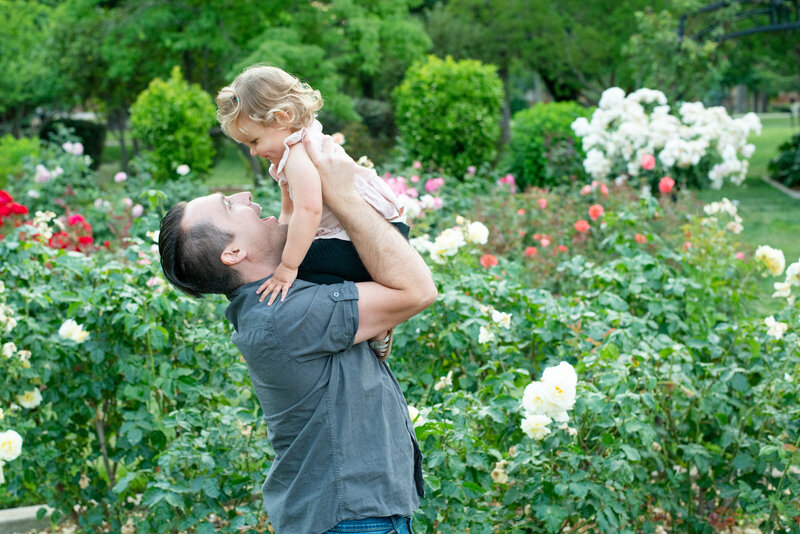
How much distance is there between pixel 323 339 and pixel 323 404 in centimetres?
14

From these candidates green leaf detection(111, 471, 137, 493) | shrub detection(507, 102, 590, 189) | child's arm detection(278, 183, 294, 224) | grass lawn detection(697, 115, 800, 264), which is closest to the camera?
child's arm detection(278, 183, 294, 224)

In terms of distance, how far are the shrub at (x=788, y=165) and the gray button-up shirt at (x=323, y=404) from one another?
1318 centimetres

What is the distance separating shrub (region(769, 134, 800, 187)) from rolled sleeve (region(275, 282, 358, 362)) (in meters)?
13.2

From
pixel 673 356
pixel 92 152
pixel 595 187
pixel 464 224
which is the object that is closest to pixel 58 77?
pixel 92 152

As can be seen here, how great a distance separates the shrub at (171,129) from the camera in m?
9.24

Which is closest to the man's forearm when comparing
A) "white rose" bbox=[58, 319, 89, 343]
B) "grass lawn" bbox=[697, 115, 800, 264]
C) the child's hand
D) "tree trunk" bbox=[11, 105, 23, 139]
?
the child's hand

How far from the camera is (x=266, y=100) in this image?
157cm

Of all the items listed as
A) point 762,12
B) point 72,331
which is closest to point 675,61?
point 762,12

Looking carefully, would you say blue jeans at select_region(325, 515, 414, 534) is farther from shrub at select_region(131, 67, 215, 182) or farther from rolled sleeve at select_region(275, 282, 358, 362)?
shrub at select_region(131, 67, 215, 182)

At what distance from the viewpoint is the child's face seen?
5.33 feet

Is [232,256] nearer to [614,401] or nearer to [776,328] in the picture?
[614,401]

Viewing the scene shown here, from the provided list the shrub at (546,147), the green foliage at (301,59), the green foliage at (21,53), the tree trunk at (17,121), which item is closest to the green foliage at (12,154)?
the green foliage at (301,59)

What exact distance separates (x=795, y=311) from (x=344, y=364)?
1934 mm

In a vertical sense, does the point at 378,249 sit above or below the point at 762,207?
above
